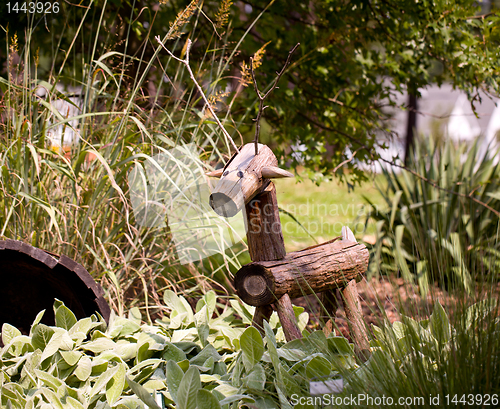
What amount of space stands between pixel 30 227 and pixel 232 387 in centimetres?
116

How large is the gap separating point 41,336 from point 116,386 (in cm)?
41

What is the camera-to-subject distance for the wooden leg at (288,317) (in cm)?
151

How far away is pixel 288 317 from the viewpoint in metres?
1.50

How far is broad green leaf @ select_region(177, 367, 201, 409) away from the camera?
3.99ft

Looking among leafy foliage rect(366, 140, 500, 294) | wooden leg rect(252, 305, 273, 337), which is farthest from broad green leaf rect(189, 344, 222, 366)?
leafy foliage rect(366, 140, 500, 294)

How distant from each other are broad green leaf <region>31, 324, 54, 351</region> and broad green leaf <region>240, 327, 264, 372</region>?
72 cm

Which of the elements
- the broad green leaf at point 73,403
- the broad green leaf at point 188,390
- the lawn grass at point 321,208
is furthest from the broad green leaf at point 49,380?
the lawn grass at point 321,208

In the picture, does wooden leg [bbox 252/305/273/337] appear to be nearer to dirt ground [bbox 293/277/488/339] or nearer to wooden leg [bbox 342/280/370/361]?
dirt ground [bbox 293/277/488/339]

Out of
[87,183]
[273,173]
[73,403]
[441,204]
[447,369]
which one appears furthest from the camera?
[441,204]

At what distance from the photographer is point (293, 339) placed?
1.54m

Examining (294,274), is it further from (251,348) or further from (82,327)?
(82,327)

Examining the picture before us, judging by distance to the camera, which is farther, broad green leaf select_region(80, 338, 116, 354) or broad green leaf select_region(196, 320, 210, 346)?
broad green leaf select_region(196, 320, 210, 346)

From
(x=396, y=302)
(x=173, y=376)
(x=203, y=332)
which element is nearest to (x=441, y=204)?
(x=396, y=302)

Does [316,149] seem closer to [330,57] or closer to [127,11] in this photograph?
[330,57]
